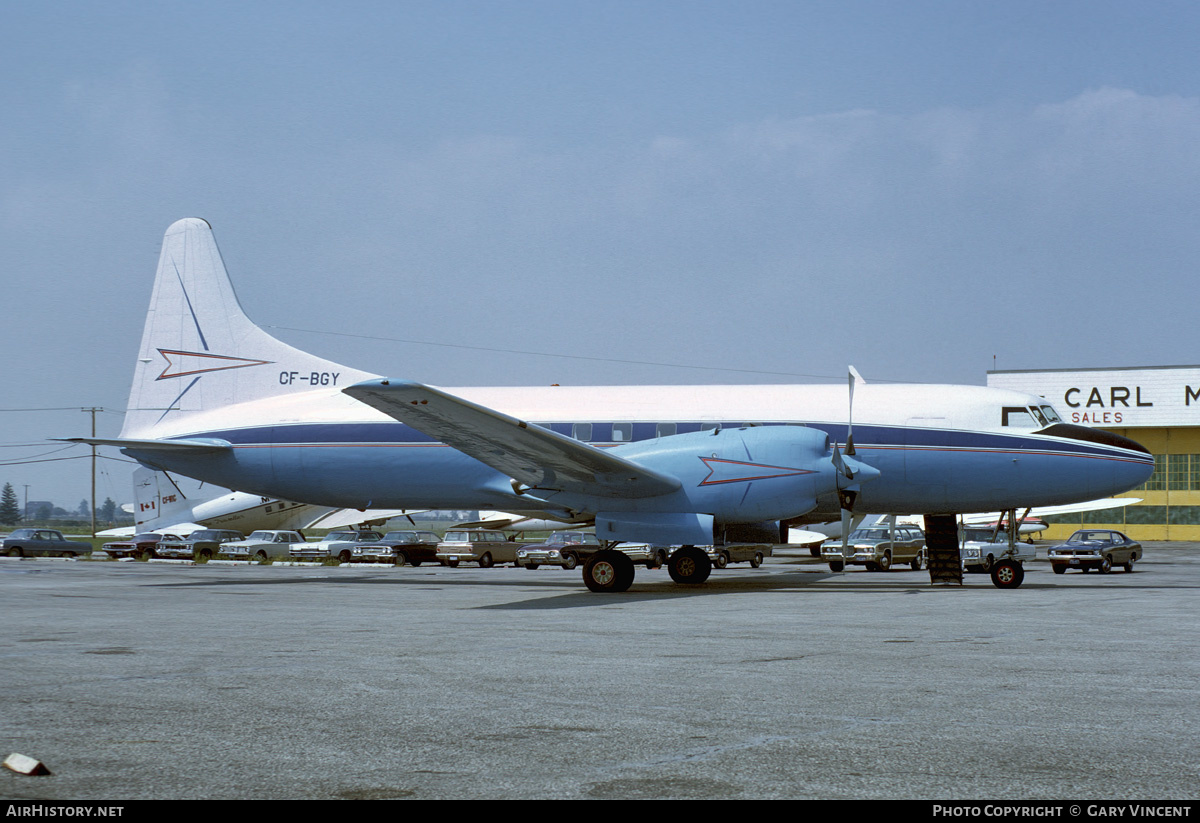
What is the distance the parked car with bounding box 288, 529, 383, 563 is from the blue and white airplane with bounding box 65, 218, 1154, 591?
16879mm

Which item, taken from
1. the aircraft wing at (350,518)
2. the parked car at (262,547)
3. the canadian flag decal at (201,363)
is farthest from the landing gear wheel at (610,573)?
the aircraft wing at (350,518)

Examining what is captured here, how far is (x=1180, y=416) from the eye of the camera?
2847 inches

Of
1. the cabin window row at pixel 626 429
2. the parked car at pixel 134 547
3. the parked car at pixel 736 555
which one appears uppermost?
the cabin window row at pixel 626 429

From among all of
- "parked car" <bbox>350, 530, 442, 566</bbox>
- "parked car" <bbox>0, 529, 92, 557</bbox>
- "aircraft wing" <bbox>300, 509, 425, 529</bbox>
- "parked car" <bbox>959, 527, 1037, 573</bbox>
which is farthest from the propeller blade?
"parked car" <bbox>0, 529, 92, 557</bbox>

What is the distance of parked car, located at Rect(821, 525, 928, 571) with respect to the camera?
37.0 meters

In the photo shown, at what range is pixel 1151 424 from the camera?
2864 inches

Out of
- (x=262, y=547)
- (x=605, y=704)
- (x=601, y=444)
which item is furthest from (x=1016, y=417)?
(x=262, y=547)

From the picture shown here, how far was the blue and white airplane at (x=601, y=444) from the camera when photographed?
21734 mm

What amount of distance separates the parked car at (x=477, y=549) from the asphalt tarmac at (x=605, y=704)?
967 inches

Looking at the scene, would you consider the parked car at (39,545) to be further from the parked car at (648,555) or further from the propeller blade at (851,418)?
the propeller blade at (851,418)

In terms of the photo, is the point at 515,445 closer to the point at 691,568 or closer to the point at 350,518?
the point at 691,568

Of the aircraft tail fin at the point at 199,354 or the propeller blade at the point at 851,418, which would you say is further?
the aircraft tail fin at the point at 199,354

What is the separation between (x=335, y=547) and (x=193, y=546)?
7.44 metres
